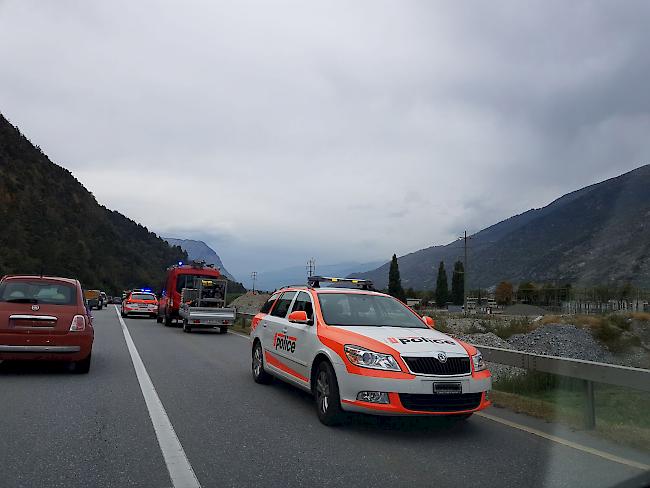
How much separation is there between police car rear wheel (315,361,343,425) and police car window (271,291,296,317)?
217 centimetres

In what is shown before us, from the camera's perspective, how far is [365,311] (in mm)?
8352

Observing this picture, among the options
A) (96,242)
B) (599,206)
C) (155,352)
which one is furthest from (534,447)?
(599,206)

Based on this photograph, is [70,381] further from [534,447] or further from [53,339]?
[534,447]

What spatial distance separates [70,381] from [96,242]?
9095 cm

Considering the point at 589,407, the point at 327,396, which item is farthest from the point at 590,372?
the point at 327,396

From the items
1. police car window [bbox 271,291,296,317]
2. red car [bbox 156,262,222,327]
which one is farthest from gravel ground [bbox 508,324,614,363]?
police car window [bbox 271,291,296,317]

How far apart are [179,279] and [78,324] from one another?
652 inches

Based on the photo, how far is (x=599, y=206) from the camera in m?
166

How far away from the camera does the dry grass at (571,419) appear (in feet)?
21.5

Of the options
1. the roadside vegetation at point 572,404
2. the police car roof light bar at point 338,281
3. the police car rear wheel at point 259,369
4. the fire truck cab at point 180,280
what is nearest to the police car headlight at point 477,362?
the roadside vegetation at point 572,404

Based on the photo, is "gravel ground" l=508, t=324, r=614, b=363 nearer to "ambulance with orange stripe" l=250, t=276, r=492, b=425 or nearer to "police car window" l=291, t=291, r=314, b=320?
"police car window" l=291, t=291, r=314, b=320

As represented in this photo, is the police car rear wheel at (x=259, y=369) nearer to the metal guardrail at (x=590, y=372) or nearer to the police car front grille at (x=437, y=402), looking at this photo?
the metal guardrail at (x=590, y=372)

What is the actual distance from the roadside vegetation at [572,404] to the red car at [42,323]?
6700 mm

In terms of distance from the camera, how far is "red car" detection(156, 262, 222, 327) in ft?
86.2
